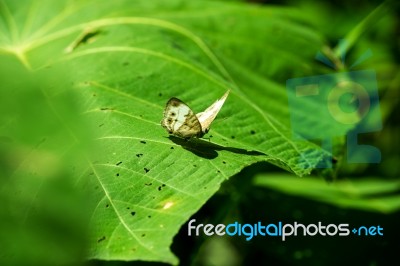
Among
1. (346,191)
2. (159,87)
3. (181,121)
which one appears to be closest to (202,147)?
(181,121)

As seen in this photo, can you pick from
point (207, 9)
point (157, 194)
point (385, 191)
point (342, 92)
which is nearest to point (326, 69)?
point (342, 92)

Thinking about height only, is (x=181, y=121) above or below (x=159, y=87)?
below

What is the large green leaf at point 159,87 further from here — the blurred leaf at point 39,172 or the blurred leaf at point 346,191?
the blurred leaf at point 346,191

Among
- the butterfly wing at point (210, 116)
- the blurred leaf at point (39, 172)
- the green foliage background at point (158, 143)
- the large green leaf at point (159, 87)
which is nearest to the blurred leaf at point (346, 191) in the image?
the green foliage background at point (158, 143)

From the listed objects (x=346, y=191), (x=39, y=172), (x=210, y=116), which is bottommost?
(x=39, y=172)

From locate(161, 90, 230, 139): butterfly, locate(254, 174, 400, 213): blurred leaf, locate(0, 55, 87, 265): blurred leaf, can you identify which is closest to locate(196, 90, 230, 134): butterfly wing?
locate(161, 90, 230, 139): butterfly

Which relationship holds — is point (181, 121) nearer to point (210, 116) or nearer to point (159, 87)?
point (210, 116)

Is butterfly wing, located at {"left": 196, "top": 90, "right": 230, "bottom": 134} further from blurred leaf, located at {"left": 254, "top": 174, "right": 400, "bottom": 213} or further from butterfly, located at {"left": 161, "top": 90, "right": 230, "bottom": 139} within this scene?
blurred leaf, located at {"left": 254, "top": 174, "right": 400, "bottom": 213}
